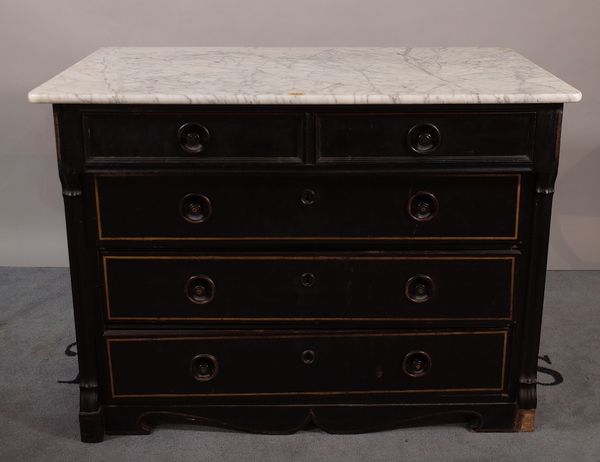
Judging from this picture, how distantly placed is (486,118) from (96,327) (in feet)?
3.46

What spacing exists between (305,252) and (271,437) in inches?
20.0

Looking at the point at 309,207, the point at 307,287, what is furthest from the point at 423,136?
the point at 307,287

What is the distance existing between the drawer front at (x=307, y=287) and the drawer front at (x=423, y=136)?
26 centimetres

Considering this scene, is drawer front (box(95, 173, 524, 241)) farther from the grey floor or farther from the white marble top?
the grey floor

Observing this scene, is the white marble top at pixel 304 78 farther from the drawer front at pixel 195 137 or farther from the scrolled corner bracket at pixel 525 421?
the scrolled corner bracket at pixel 525 421

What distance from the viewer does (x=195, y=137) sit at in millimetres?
2355

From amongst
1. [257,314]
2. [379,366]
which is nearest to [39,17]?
[257,314]

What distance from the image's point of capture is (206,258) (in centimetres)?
248

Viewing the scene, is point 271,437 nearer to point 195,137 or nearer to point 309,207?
point 309,207

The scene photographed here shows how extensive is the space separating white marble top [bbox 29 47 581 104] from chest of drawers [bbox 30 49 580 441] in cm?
1

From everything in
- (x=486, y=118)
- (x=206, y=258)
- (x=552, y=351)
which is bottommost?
(x=552, y=351)

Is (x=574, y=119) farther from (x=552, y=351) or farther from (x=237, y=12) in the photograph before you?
(x=237, y=12)

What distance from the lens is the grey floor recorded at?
2.57 metres

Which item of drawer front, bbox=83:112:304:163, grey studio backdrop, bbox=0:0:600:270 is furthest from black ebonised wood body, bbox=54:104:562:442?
grey studio backdrop, bbox=0:0:600:270
